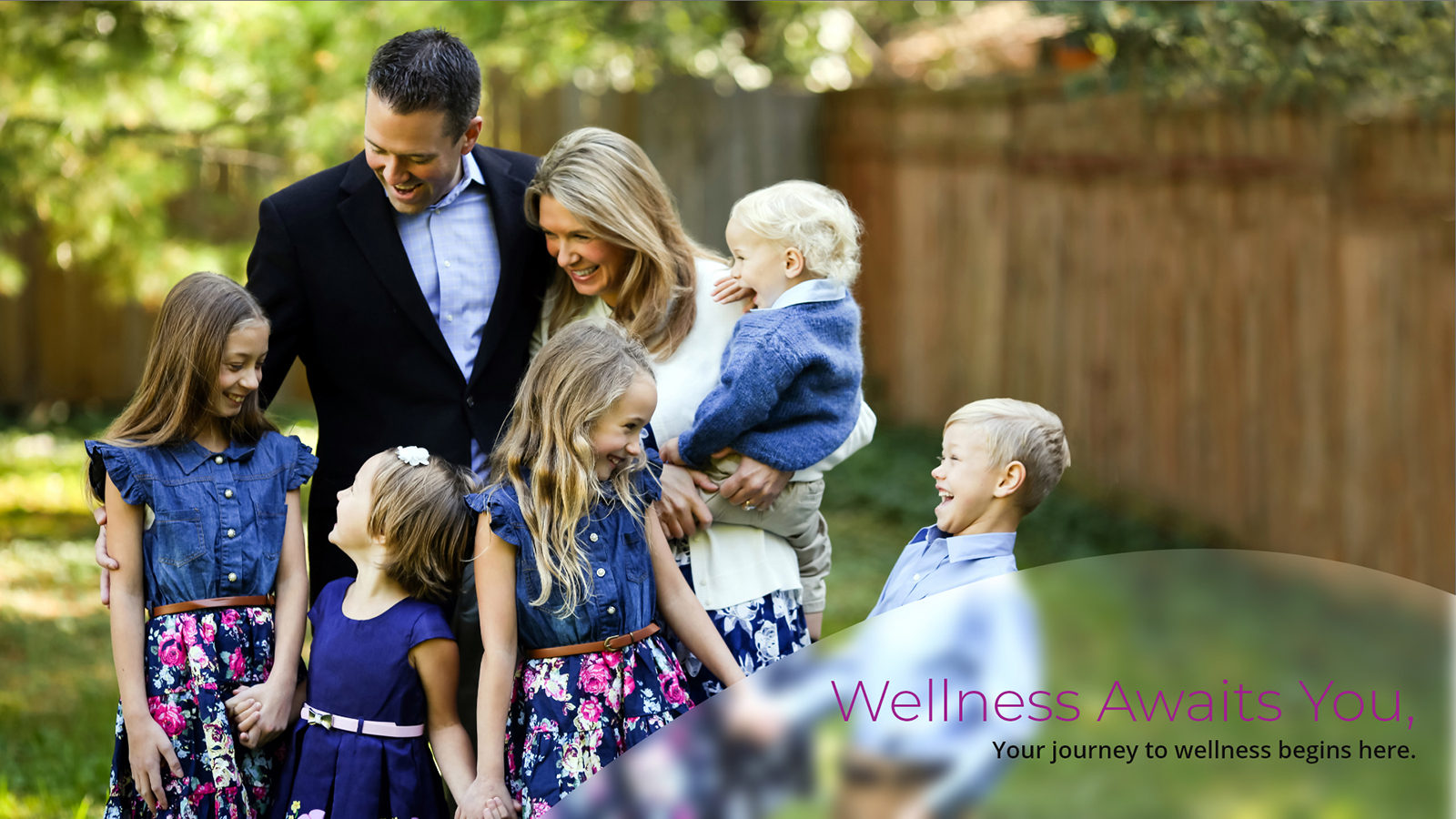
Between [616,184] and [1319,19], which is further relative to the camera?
[1319,19]

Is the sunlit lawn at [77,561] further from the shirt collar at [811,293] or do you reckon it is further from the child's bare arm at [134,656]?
the shirt collar at [811,293]

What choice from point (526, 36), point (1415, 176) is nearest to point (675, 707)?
point (1415, 176)

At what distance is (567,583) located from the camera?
2311mm

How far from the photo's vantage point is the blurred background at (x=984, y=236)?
4.88m

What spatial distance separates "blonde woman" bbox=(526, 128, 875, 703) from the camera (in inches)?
103

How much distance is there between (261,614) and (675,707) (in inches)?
32.4

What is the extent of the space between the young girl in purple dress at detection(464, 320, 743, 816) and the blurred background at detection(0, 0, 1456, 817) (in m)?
1.91

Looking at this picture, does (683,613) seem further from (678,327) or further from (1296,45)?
(1296,45)

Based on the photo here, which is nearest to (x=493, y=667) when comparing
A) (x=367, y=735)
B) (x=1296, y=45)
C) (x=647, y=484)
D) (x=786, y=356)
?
(x=367, y=735)

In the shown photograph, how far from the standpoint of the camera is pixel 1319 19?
4.62 m

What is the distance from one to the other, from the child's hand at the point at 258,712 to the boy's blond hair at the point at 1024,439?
1329 millimetres

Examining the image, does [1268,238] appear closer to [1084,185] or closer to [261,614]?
[1084,185]

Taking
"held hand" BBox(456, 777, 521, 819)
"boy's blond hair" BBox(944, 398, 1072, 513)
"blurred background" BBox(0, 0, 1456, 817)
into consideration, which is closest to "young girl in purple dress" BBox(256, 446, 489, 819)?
"held hand" BBox(456, 777, 521, 819)

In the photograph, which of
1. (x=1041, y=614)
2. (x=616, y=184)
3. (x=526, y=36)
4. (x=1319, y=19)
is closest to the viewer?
(x=1041, y=614)
